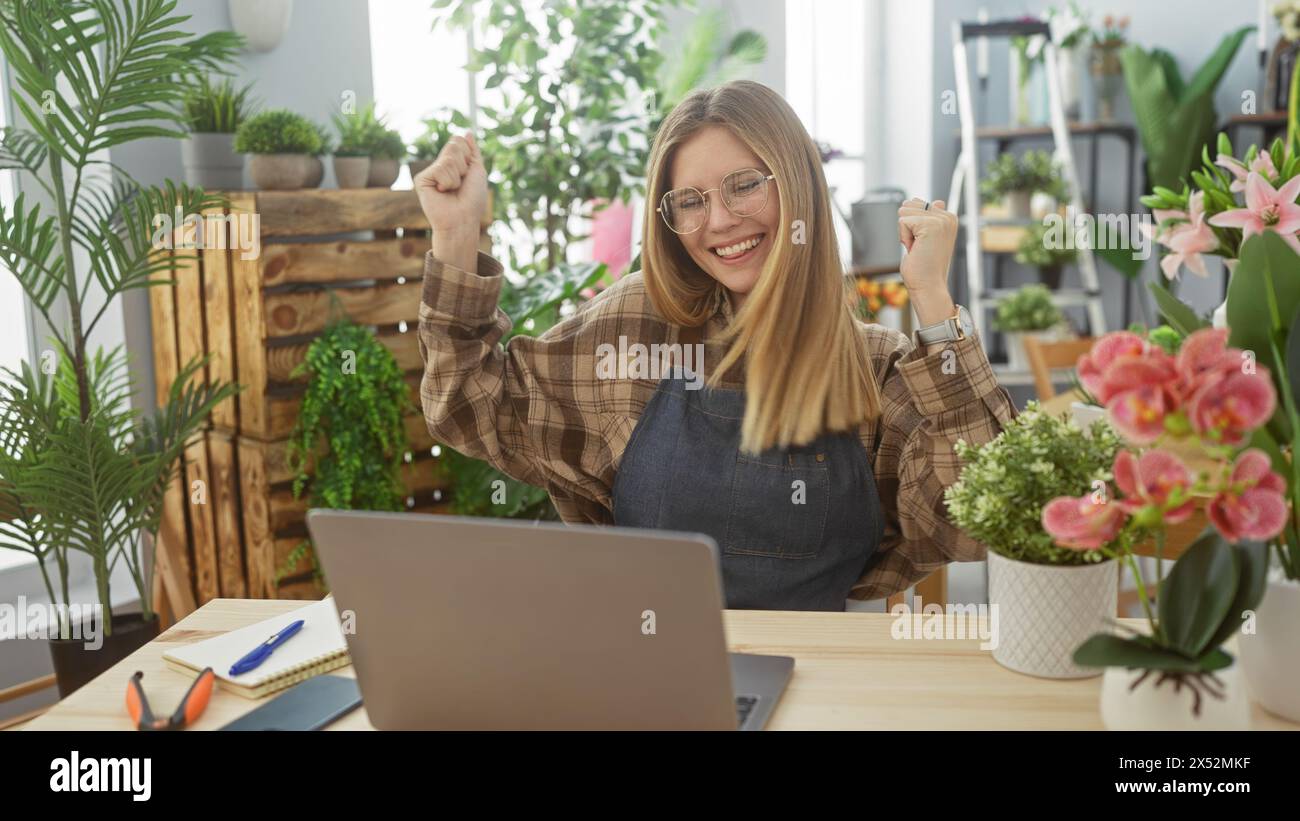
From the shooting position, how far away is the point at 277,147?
8.29 ft

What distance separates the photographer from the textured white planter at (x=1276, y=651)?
946 millimetres

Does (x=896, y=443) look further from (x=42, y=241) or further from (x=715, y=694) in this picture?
(x=42, y=241)

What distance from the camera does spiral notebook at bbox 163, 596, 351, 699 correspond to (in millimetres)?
1141

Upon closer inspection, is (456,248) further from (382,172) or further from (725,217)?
(382,172)

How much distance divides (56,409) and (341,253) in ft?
2.26

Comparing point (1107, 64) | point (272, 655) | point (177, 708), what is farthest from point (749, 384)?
point (1107, 64)

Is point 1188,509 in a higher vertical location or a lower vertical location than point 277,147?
lower

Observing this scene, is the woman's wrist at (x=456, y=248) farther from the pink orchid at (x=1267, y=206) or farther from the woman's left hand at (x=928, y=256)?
the pink orchid at (x=1267, y=206)

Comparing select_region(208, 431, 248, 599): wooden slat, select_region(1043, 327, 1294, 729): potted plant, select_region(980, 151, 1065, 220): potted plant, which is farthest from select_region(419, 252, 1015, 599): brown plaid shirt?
select_region(980, 151, 1065, 220): potted plant

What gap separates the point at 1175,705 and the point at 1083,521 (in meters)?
0.19

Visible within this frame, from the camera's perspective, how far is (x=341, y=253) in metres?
2.61

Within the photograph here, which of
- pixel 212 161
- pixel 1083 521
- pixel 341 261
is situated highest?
pixel 212 161

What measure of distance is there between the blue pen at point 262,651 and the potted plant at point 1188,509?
2.51ft
